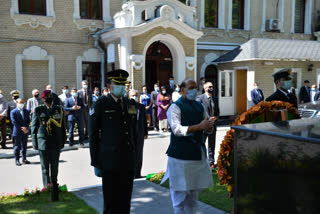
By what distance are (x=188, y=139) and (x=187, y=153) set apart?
0.56ft

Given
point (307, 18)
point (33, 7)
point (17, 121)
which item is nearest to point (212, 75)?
point (307, 18)

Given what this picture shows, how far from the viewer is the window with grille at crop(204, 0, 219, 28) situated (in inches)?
746

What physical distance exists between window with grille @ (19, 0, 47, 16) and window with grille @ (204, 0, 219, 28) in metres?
9.06

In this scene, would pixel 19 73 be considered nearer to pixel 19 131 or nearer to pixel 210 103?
pixel 19 131

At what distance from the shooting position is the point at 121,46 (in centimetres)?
1448

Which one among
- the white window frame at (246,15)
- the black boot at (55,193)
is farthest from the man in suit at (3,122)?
the white window frame at (246,15)

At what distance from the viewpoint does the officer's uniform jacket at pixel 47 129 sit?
19.4 ft

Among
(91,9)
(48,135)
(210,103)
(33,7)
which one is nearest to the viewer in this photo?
(48,135)

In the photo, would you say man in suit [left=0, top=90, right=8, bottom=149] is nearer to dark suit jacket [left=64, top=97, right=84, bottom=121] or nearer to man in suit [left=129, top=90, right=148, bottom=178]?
dark suit jacket [left=64, top=97, right=84, bottom=121]

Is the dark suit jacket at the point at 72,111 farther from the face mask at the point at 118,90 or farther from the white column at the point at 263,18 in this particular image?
the white column at the point at 263,18

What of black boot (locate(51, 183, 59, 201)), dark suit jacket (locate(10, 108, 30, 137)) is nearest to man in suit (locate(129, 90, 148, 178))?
black boot (locate(51, 183, 59, 201))

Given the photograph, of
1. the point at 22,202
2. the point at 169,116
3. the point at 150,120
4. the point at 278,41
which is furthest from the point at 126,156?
the point at 278,41

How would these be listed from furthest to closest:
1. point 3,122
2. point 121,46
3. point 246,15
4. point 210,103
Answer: point 246,15, point 121,46, point 3,122, point 210,103

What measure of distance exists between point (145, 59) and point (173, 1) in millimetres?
3021
